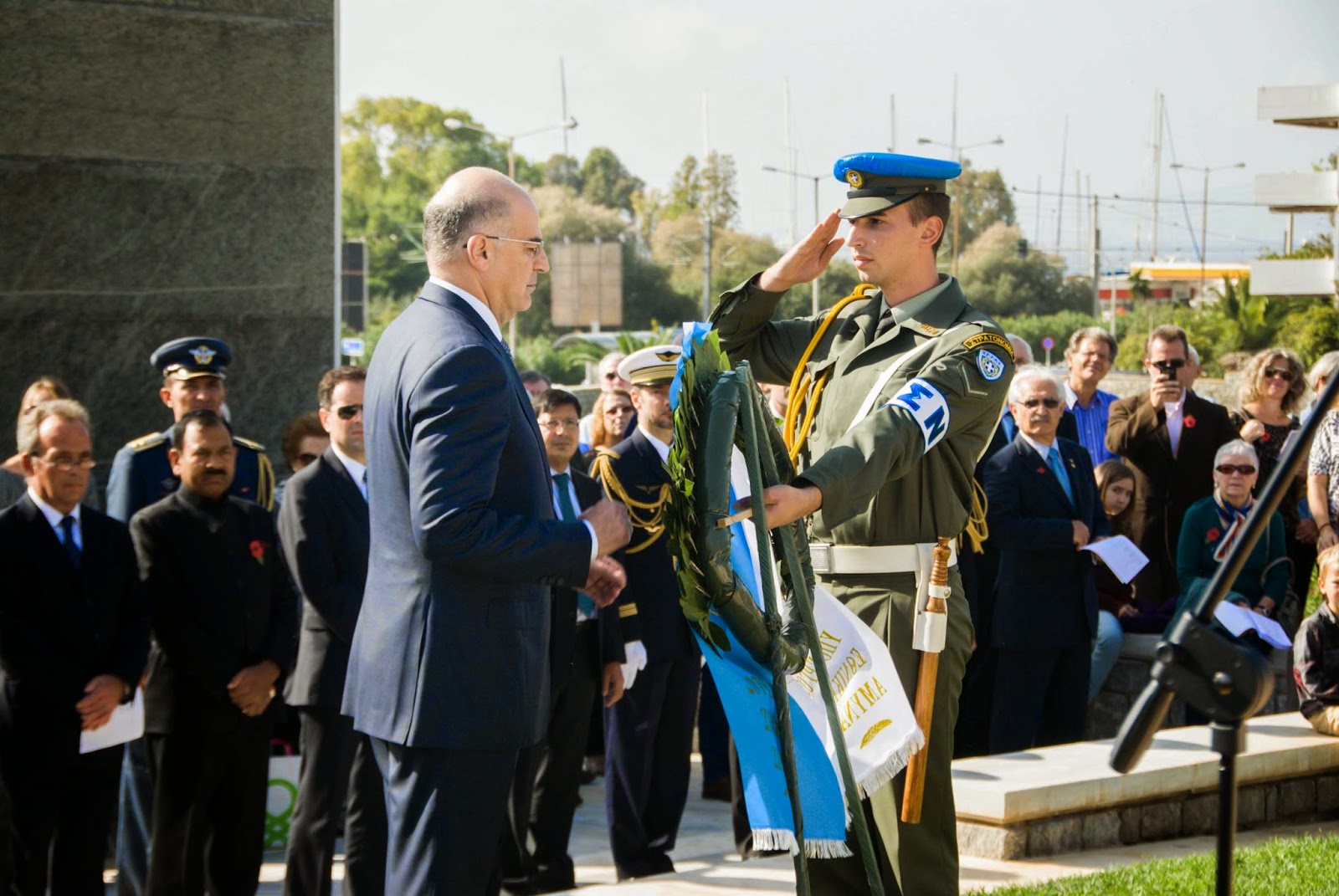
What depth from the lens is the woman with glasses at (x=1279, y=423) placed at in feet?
29.9

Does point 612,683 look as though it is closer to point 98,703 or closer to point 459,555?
point 98,703

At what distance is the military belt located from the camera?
4.23 m

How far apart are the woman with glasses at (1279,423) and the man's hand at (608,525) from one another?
6224mm

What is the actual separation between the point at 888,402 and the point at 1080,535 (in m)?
4.17

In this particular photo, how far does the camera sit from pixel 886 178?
13.7 feet

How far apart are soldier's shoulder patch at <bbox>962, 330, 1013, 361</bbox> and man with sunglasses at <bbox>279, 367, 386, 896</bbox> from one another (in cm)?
272

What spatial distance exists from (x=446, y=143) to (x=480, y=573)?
3787 inches

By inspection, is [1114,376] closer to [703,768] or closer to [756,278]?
[703,768]

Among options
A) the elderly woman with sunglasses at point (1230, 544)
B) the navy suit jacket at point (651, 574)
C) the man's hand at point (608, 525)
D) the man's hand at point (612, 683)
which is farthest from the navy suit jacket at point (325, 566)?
the elderly woman with sunglasses at point (1230, 544)

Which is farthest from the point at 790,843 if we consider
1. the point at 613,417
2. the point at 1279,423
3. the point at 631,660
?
the point at 1279,423

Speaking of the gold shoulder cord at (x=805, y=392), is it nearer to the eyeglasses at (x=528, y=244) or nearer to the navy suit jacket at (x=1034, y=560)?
the eyeglasses at (x=528, y=244)

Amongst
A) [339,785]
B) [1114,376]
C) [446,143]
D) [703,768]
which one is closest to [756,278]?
[339,785]

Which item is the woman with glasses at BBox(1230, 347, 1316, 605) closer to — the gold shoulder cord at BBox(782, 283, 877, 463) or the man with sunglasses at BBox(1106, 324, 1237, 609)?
the man with sunglasses at BBox(1106, 324, 1237, 609)

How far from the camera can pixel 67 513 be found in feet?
18.9
